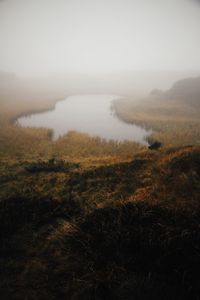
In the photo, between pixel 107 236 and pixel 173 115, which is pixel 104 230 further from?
pixel 173 115

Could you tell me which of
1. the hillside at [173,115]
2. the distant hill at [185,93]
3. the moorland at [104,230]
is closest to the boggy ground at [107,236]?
the moorland at [104,230]

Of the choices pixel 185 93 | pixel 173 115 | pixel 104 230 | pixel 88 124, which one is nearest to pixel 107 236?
pixel 104 230

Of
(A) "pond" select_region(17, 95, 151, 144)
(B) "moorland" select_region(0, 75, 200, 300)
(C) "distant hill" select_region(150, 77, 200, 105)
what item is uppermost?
(C) "distant hill" select_region(150, 77, 200, 105)

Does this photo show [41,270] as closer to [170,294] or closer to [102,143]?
[170,294]

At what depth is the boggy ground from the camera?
599 centimetres

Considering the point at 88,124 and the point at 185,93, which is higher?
the point at 185,93

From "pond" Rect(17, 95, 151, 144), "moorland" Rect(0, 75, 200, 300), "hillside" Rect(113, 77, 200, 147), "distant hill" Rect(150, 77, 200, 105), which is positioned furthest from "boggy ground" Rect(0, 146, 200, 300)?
"distant hill" Rect(150, 77, 200, 105)

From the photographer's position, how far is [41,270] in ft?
22.3

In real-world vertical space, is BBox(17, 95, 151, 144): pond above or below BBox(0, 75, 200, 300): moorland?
below

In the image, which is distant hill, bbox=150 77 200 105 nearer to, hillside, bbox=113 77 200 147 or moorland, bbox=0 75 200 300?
hillside, bbox=113 77 200 147

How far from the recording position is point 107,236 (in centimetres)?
736

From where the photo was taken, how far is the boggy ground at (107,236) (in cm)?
599

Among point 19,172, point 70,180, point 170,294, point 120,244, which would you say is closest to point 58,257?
point 120,244

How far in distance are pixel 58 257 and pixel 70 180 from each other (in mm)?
5818
